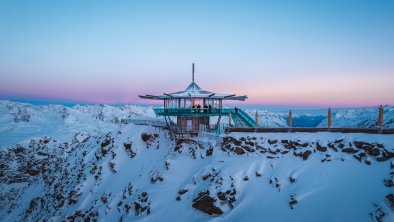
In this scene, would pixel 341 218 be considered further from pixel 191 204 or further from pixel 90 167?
pixel 90 167

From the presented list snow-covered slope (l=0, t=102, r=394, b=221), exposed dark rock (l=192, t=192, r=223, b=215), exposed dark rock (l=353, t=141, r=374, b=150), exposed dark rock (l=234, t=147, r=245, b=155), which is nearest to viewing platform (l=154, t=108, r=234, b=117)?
snow-covered slope (l=0, t=102, r=394, b=221)

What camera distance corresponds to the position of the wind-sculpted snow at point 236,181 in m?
14.5

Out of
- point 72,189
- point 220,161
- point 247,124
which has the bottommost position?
point 72,189

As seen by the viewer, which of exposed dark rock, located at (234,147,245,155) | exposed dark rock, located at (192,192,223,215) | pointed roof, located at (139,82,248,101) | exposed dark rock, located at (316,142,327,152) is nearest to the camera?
exposed dark rock, located at (192,192,223,215)

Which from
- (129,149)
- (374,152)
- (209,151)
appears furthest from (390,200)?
(129,149)

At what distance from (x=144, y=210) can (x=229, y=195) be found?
6.54 meters

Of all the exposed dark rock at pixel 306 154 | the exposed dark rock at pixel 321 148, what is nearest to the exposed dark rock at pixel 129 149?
the exposed dark rock at pixel 306 154

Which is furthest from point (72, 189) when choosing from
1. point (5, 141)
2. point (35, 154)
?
point (5, 141)

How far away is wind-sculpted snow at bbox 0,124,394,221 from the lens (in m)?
14.5

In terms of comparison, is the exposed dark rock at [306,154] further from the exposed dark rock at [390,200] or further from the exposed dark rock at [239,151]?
the exposed dark rock at [390,200]

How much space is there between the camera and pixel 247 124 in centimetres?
2822

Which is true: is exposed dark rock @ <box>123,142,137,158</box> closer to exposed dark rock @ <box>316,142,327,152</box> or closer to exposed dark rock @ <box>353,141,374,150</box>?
exposed dark rock @ <box>316,142,327,152</box>

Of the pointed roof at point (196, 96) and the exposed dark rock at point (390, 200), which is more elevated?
the pointed roof at point (196, 96)

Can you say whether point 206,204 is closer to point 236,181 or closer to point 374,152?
point 236,181
